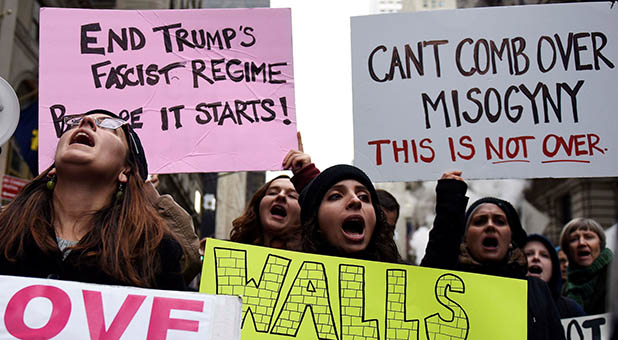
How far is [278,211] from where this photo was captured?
136 inches

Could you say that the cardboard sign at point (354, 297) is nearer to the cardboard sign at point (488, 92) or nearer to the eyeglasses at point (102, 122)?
the eyeglasses at point (102, 122)

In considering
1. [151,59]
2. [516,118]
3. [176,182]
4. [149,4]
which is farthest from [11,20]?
[516,118]

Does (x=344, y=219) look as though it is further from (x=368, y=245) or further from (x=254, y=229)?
(x=254, y=229)

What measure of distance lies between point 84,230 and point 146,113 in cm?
127

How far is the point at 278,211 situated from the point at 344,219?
38.6 inches

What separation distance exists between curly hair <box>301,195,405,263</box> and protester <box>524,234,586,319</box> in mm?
1326

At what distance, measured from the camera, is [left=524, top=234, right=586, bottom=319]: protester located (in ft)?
11.7

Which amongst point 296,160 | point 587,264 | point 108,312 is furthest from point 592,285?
point 108,312

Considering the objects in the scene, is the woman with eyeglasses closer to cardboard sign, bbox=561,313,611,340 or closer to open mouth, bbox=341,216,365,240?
open mouth, bbox=341,216,365,240

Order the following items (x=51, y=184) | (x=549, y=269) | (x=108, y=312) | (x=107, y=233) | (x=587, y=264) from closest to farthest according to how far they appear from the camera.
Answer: (x=108, y=312)
(x=107, y=233)
(x=51, y=184)
(x=549, y=269)
(x=587, y=264)

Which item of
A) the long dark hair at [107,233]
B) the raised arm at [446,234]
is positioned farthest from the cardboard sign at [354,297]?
the long dark hair at [107,233]

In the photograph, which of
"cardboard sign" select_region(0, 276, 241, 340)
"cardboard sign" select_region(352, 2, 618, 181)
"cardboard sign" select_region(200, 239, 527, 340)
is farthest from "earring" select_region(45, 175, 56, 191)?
"cardboard sign" select_region(352, 2, 618, 181)

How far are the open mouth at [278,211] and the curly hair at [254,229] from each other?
10 cm

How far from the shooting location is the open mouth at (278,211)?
136 inches
